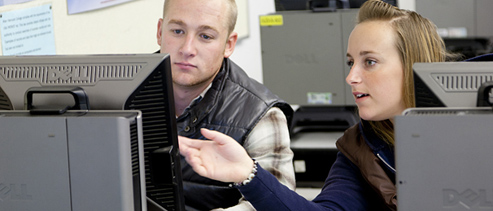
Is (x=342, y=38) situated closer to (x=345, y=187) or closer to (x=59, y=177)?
(x=345, y=187)

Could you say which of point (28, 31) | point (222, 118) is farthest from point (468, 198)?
point (28, 31)

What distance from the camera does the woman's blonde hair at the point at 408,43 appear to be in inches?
55.6

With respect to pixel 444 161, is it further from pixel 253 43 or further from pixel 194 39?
pixel 253 43

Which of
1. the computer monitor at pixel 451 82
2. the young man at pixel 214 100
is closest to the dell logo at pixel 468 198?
the computer monitor at pixel 451 82

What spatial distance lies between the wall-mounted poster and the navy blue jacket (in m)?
1.35

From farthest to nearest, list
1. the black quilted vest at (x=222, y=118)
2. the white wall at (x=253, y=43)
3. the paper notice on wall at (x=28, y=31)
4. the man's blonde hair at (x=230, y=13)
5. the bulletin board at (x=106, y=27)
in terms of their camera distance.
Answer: the white wall at (x=253, y=43) < the bulletin board at (x=106, y=27) < the paper notice on wall at (x=28, y=31) < the man's blonde hair at (x=230, y=13) < the black quilted vest at (x=222, y=118)

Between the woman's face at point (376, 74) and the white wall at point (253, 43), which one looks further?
the white wall at point (253, 43)

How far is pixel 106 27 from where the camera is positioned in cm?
268

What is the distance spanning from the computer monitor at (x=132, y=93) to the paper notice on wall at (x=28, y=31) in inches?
44.0

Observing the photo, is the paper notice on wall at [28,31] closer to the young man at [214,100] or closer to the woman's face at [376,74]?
the young man at [214,100]

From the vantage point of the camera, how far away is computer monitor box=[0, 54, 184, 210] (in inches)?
40.1

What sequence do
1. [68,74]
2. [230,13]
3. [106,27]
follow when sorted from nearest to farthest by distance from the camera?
[68,74] → [230,13] → [106,27]

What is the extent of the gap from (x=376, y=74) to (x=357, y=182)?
26 centimetres

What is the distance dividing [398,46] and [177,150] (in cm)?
61
